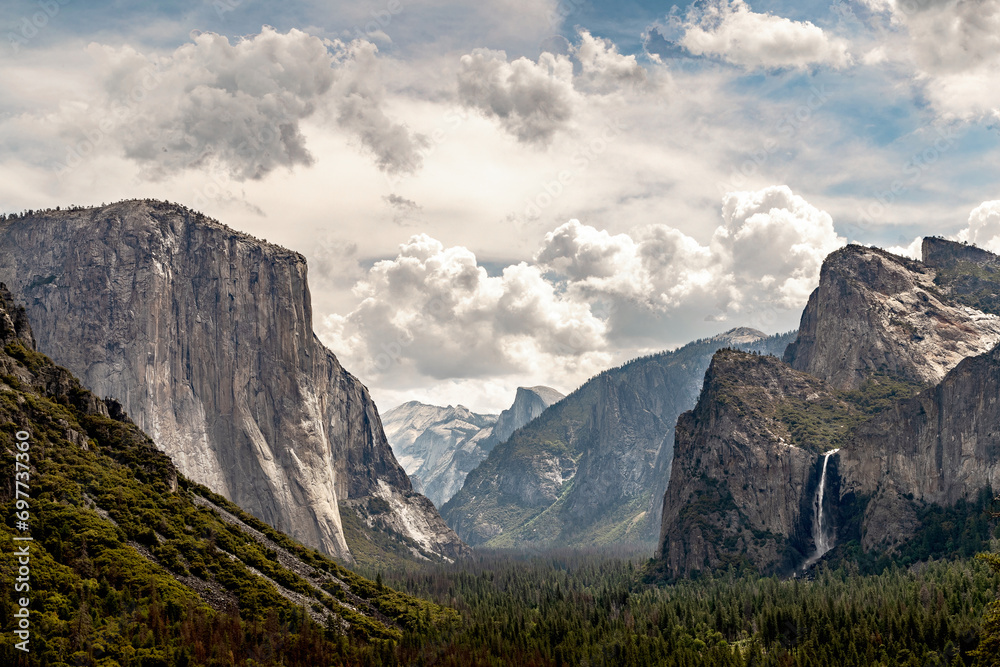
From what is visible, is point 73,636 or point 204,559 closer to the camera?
point 73,636

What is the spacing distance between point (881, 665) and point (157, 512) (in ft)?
435

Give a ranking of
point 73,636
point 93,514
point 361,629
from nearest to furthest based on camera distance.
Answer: point 73,636 → point 93,514 → point 361,629

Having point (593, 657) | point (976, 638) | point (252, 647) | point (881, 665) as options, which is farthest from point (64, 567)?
point (976, 638)

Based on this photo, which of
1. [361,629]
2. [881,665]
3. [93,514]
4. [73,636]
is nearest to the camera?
[73,636]

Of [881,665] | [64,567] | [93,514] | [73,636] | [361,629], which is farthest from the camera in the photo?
[361,629]

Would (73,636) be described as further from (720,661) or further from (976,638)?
(976,638)

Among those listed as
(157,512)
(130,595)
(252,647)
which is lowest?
(252,647)

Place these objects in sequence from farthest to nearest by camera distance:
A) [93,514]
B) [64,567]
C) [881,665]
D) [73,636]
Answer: [881,665] < [93,514] < [64,567] < [73,636]

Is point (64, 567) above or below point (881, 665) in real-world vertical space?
above

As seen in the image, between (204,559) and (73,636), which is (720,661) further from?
(73,636)

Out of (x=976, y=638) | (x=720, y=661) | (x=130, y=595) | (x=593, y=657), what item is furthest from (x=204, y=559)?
(x=976, y=638)

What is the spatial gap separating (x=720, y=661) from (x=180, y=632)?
325 ft

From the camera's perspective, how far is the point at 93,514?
147500mm

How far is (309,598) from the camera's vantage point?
17438 centimetres
